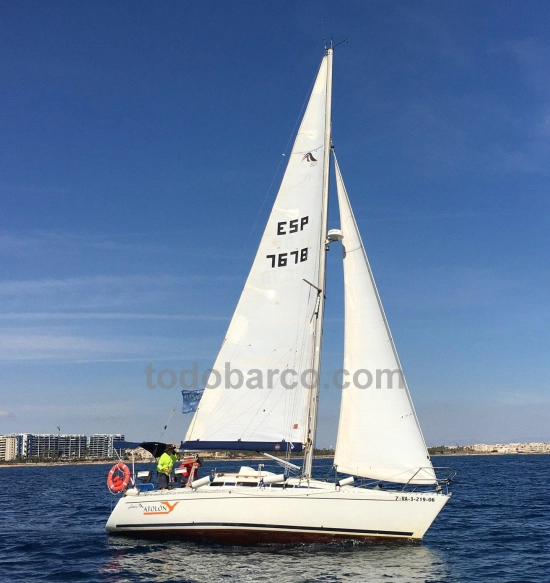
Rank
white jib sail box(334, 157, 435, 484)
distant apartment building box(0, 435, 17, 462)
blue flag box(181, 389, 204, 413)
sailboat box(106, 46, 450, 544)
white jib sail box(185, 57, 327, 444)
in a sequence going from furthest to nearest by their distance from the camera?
distant apartment building box(0, 435, 17, 462) < blue flag box(181, 389, 204, 413) < white jib sail box(185, 57, 327, 444) < white jib sail box(334, 157, 435, 484) < sailboat box(106, 46, 450, 544)

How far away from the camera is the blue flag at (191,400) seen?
21453 mm

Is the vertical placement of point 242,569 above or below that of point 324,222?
below

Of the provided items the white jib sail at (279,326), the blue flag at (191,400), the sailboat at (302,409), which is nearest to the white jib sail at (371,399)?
the sailboat at (302,409)

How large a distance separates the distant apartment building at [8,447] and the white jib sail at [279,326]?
177826 millimetres

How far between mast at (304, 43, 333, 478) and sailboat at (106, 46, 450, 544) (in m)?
0.04

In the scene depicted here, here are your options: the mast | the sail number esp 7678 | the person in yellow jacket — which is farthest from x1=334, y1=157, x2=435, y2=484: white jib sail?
the person in yellow jacket

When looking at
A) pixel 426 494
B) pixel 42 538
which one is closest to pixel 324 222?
pixel 426 494

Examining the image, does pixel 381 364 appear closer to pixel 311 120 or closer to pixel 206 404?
pixel 206 404

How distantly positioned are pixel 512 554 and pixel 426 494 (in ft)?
10.6

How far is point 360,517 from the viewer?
1784 cm

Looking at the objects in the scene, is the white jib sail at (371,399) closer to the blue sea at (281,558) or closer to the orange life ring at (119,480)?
the blue sea at (281,558)

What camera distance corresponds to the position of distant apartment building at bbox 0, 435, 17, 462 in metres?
180

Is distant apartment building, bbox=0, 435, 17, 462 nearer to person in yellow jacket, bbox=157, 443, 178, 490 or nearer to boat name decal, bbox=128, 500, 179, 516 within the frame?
person in yellow jacket, bbox=157, 443, 178, 490

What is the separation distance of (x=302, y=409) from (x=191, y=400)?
13.2ft
